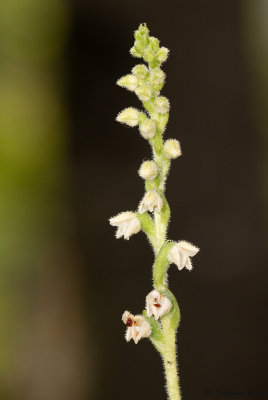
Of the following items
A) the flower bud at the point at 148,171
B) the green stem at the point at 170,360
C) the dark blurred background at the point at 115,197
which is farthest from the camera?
the dark blurred background at the point at 115,197

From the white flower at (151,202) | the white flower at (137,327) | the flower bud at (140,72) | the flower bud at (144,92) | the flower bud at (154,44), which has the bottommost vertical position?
the white flower at (137,327)

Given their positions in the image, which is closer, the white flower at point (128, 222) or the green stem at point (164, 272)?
the green stem at point (164, 272)

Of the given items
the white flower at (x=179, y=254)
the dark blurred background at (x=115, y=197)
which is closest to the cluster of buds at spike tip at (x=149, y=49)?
the white flower at (x=179, y=254)

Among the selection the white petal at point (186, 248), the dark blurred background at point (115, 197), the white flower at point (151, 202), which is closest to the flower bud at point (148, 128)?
the white flower at point (151, 202)

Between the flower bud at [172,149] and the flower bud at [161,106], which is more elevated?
the flower bud at [161,106]

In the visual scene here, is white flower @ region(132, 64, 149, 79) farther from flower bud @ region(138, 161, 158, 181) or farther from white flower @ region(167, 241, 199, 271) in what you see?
white flower @ region(167, 241, 199, 271)

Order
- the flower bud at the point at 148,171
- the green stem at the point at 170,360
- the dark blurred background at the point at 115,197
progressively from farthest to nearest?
the dark blurred background at the point at 115,197 → the flower bud at the point at 148,171 → the green stem at the point at 170,360

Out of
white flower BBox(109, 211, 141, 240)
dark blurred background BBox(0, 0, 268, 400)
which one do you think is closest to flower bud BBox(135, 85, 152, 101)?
white flower BBox(109, 211, 141, 240)

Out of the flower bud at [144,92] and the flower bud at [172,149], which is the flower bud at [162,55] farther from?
the flower bud at [172,149]
